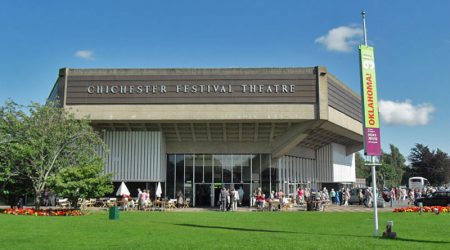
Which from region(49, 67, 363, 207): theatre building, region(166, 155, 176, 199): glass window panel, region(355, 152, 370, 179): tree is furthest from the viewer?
region(355, 152, 370, 179): tree

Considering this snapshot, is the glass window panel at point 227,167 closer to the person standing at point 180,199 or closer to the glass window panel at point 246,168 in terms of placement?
the glass window panel at point 246,168

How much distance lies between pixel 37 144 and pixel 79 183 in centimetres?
357

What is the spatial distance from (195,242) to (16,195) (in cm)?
2000

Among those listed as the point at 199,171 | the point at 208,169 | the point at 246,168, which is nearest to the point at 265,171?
the point at 246,168

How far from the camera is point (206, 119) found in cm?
3216

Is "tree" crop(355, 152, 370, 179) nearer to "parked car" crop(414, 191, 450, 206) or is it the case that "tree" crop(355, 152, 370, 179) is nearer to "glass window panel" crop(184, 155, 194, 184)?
"parked car" crop(414, 191, 450, 206)

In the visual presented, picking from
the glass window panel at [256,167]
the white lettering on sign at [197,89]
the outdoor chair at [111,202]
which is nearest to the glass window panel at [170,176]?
the outdoor chair at [111,202]

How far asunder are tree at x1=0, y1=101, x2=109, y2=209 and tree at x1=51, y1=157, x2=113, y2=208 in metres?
1.12

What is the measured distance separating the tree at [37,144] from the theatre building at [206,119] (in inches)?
185

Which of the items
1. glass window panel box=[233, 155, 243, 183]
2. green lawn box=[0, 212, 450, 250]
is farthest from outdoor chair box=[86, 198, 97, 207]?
green lawn box=[0, 212, 450, 250]

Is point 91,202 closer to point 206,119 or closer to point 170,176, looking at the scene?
point 170,176

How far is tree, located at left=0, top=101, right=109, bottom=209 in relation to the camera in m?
25.2

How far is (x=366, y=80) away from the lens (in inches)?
565

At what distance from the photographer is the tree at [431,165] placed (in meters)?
74.8
